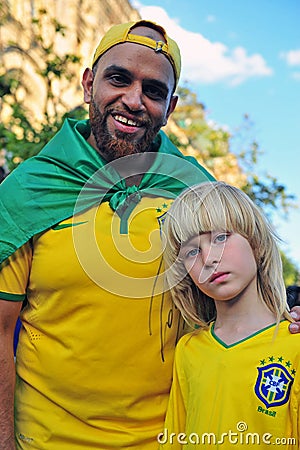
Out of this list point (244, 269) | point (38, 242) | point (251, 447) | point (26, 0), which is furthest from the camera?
point (26, 0)

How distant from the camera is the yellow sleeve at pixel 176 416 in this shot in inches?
70.1

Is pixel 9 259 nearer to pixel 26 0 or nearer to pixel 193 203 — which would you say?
pixel 193 203

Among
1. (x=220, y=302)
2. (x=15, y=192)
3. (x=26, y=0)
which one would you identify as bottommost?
(x=220, y=302)

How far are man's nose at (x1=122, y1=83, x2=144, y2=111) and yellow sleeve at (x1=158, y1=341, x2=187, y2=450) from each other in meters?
0.91

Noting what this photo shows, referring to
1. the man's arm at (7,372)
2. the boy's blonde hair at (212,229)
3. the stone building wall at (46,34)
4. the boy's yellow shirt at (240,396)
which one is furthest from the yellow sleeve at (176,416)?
the stone building wall at (46,34)

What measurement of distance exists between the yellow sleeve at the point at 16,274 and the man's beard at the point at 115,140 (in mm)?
483

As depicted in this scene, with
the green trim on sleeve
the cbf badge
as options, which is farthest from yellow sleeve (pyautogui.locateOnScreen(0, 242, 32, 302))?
the cbf badge

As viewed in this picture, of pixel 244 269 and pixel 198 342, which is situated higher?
pixel 244 269

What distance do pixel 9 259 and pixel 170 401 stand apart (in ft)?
2.38

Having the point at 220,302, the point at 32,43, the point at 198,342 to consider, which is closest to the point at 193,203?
the point at 220,302

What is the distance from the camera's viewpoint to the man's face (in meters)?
2.03

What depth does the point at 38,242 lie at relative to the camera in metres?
1.88

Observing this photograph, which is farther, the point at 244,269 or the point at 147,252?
the point at 147,252

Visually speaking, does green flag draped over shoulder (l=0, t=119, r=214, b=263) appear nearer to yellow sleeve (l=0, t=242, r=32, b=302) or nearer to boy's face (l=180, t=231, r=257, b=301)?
yellow sleeve (l=0, t=242, r=32, b=302)
